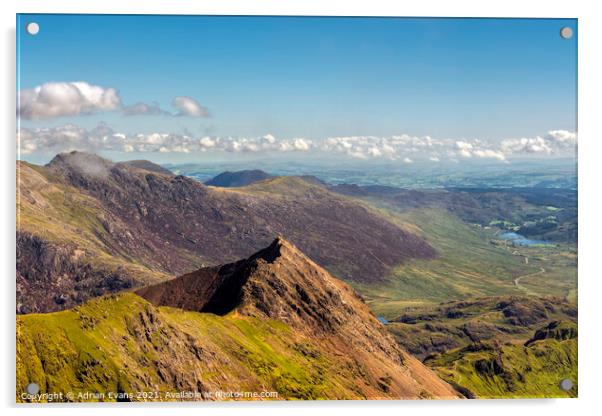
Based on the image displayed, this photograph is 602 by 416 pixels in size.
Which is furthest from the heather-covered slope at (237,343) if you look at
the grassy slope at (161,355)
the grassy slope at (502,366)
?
the grassy slope at (502,366)

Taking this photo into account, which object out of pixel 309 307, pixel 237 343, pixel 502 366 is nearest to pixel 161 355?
pixel 237 343

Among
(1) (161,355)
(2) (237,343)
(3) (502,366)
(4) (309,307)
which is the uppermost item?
(4) (309,307)

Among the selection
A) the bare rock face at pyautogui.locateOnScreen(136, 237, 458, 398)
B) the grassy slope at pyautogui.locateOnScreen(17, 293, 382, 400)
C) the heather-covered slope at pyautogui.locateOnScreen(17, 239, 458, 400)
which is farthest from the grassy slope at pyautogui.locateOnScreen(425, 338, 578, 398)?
the grassy slope at pyautogui.locateOnScreen(17, 293, 382, 400)

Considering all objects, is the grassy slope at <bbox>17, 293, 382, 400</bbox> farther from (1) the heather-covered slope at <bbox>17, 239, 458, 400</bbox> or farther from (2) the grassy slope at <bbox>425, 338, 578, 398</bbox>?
(2) the grassy slope at <bbox>425, 338, 578, 398</bbox>

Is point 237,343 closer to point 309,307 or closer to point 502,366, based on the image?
point 309,307

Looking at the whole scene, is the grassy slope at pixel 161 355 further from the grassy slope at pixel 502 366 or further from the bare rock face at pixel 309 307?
the grassy slope at pixel 502 366

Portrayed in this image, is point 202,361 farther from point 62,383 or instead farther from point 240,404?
point 62,383

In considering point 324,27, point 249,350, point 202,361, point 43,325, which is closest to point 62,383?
point 43,325
